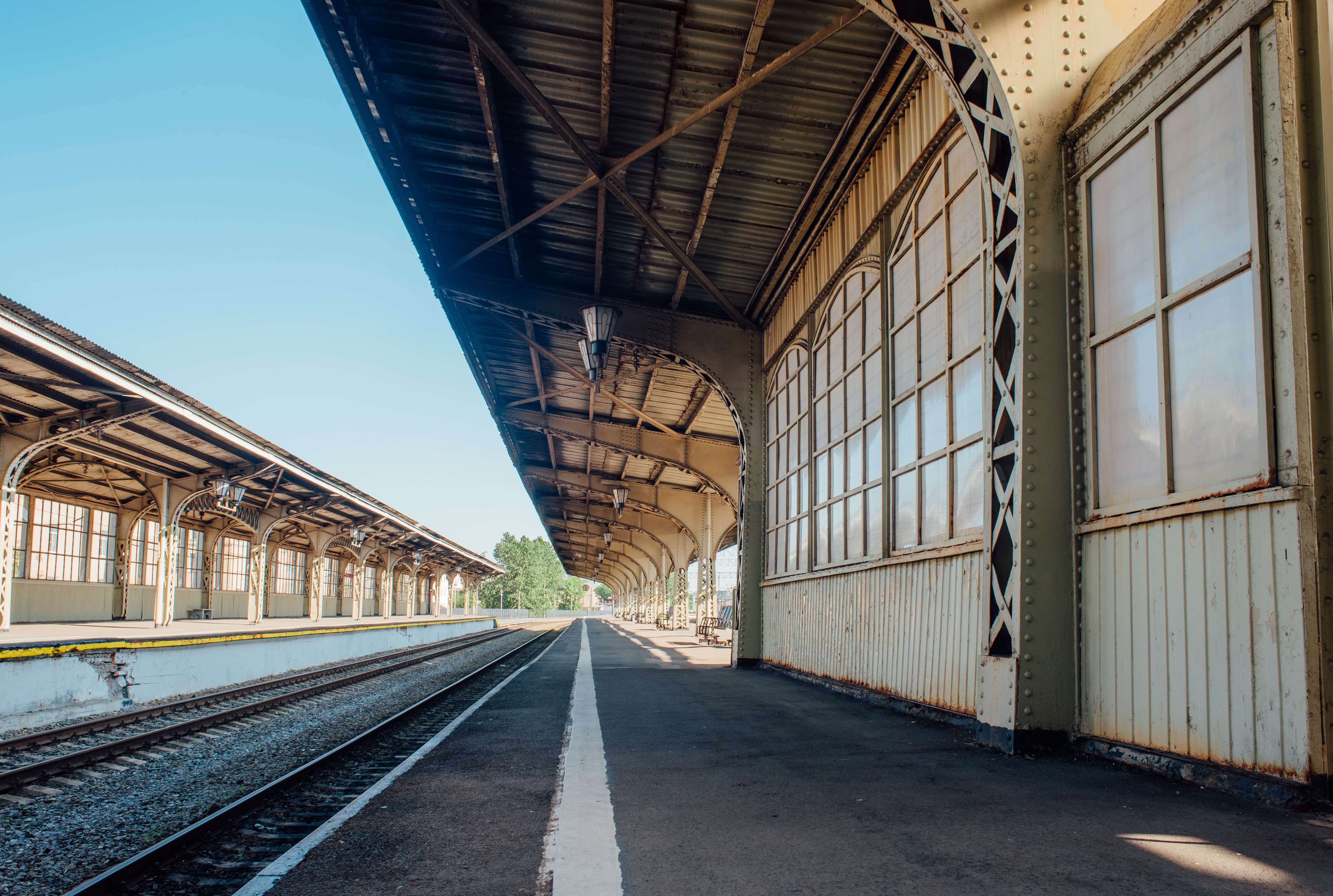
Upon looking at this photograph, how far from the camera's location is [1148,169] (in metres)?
5.43

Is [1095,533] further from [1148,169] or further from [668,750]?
[668,750]

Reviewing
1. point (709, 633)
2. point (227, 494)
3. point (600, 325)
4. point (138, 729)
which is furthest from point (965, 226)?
point (709, 633)

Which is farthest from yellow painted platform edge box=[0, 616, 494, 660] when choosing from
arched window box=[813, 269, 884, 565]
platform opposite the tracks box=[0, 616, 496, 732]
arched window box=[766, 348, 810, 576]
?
arched window box=[813, 269, 884, 565]

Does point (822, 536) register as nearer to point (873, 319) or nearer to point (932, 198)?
point (873, 319)

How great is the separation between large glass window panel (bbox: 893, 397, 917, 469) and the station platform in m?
3.00

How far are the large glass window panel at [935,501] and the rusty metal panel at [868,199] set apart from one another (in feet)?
10.8

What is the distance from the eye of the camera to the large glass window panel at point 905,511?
8789 mm

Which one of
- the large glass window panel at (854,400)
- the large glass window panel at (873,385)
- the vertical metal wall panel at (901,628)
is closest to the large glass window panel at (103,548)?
the vertical metal wall panel at (901,628)

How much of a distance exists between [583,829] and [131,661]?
37.3 ft

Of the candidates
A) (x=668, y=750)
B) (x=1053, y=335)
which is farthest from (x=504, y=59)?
(x=668, y=750)

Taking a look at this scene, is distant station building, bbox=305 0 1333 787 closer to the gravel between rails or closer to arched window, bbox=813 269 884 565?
arched window, bbox=813 269 884 565

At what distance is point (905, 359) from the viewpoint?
9.19 m

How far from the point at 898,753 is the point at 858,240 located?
6711 millimetres

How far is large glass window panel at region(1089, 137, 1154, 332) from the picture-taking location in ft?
17.8
